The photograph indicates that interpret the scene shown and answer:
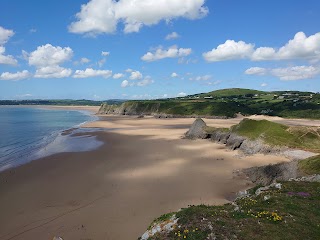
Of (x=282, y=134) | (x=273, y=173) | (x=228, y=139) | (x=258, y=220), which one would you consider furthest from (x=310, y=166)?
(x=228, y=139)

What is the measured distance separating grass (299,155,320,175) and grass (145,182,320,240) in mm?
11382

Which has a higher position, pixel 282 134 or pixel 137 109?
pixel 137 109

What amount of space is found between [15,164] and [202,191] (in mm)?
31782

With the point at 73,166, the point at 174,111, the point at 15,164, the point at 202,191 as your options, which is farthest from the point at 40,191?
the point at 174,111

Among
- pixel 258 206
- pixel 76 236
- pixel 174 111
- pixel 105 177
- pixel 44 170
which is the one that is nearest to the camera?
pixel 258 206

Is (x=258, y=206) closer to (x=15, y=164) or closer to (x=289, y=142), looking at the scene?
(x=289, y=142)

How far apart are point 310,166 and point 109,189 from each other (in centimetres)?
2448

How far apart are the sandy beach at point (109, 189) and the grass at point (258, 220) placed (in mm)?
6810

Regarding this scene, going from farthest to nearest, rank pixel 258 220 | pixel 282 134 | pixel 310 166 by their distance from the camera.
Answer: pixel 282 134 → pixel 310 166 → pixel 258 220

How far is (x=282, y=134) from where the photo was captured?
57.1 meters

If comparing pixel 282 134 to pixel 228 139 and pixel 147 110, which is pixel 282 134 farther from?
pixel 147 110

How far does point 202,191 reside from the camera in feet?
112

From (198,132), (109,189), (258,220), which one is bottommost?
(109,189)

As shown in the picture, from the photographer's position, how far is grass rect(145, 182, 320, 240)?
16.9 meters
